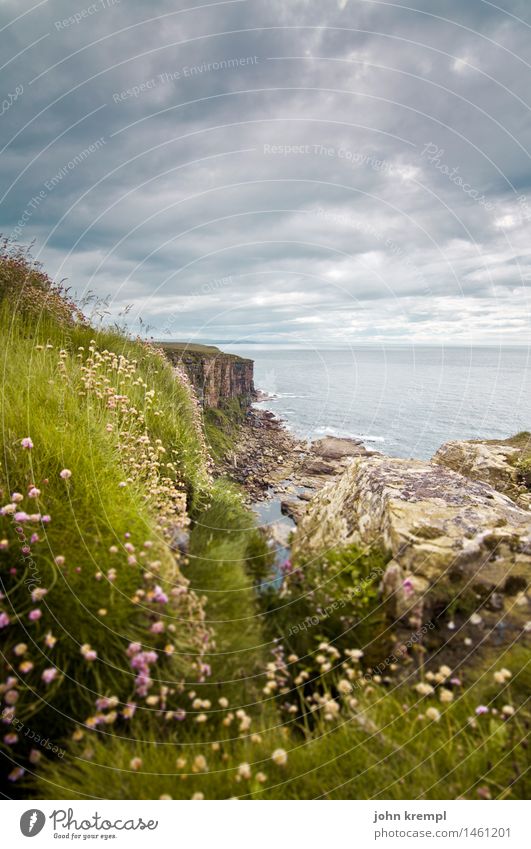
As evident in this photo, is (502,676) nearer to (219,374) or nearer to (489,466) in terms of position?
(489,466)

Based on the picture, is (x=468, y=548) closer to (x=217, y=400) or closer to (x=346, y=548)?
(x=346, y=548)

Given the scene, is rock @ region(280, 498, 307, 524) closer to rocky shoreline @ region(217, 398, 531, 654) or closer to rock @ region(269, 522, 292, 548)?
rocky shoreline @ region(217, 398, 531, 654)

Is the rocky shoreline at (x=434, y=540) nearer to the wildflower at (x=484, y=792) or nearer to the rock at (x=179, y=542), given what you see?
the wildflower at (x=484, y=792)

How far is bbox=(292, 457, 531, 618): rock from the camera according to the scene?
347 cm

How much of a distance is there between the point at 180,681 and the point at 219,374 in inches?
3138

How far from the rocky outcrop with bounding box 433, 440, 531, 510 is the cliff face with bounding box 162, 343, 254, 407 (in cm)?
4567

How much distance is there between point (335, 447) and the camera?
60.4m

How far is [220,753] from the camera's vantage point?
8.54ft

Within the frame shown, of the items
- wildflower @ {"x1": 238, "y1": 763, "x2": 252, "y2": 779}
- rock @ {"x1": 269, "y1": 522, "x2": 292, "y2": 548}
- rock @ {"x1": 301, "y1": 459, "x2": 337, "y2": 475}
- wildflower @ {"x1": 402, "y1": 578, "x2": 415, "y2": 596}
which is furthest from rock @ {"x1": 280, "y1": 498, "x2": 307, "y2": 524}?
rock @ {"x1": 301, "y1": 459, "x2": 337, "y2": 475}

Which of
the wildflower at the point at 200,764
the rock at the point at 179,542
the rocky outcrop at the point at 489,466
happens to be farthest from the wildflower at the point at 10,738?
the rocky outcrop at the point at 489,466

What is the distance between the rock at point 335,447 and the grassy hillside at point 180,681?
50776 millimetres

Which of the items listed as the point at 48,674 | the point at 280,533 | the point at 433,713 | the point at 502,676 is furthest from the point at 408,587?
the point at 48,674

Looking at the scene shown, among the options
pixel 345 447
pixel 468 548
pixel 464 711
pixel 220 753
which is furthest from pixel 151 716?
pixel 345 447
